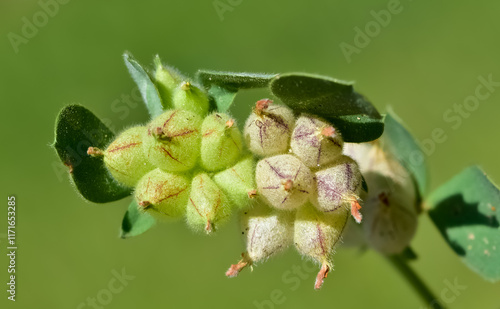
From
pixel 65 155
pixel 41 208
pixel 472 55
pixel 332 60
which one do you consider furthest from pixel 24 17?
pixel 65 155

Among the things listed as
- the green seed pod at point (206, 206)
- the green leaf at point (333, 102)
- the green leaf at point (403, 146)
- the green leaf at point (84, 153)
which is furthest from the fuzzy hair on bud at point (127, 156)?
the green leaf at point (403, 146)

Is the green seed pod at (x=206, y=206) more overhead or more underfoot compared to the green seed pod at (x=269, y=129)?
more underfoot

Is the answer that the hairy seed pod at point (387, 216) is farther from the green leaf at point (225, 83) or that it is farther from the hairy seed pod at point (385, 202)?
the green leaf at point (225, 83)

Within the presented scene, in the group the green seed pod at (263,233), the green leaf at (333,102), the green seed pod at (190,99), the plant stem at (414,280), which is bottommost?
the plant stem at (414,280)

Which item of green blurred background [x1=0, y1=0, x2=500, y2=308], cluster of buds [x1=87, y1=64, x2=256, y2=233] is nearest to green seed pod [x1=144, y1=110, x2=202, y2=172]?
cluster of buds [x1=87, y1=64, x2=256, y2=233]

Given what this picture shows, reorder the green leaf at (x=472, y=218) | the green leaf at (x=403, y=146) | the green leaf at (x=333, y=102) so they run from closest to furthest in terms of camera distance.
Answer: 1. the green leaf at (x=333, y=102)
2. the green leaf at (x=472, y=218)
3. the green leaf at (x=403, y=146)

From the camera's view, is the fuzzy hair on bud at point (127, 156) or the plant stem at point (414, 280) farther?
the plant stem at point (414, 280)

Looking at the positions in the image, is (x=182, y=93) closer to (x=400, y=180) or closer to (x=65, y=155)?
(x=65, y=155)
